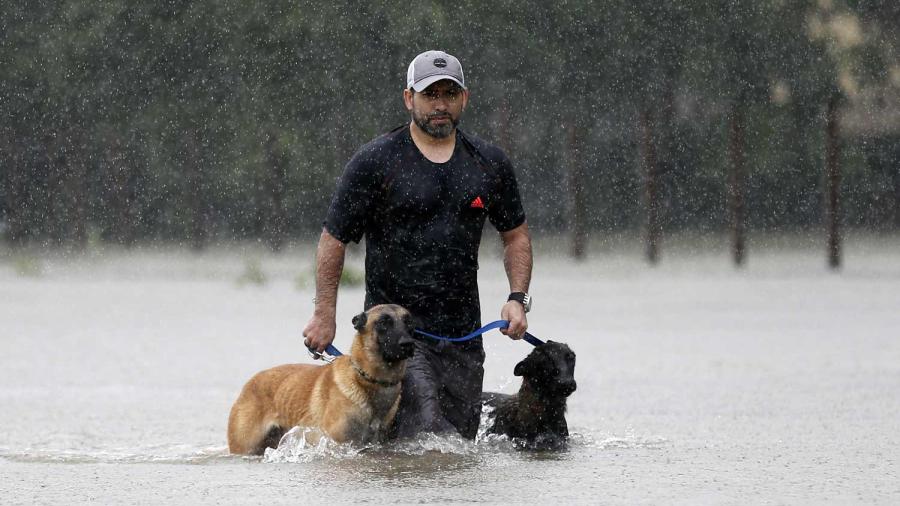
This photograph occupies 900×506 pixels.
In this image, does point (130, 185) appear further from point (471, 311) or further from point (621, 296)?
point (471, 311)

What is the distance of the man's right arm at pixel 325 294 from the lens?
7.68 m

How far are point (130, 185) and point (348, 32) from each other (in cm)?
697

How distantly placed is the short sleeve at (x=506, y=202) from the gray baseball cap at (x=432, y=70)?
56 cm

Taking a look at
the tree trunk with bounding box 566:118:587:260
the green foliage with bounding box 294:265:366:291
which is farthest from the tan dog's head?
the tree trunk with bounding box 566:118:587:260

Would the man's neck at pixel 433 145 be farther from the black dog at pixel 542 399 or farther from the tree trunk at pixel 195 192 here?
the tree trunk at pixel 195 192

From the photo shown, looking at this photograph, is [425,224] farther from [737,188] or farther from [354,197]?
[737,188]

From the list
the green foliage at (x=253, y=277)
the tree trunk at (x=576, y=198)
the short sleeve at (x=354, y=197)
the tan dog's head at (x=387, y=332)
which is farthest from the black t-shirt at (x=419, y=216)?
the tree trunk at (x=576, y=198)

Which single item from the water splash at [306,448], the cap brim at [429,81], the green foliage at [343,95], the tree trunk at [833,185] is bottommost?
the water splash at [306,448]

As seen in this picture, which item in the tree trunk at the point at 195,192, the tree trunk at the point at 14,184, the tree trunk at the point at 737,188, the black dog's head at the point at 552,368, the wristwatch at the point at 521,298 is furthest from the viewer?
the tree trunk at the point at 14,184

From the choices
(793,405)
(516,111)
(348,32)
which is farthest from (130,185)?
(793,405)

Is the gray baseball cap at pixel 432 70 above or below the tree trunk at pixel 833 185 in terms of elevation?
below

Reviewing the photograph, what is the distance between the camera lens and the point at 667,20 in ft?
120

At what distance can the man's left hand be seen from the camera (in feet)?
25.4

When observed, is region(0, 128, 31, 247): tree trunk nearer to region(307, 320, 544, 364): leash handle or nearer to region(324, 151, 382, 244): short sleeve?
region(307, 320, 544, 364): leash handle
